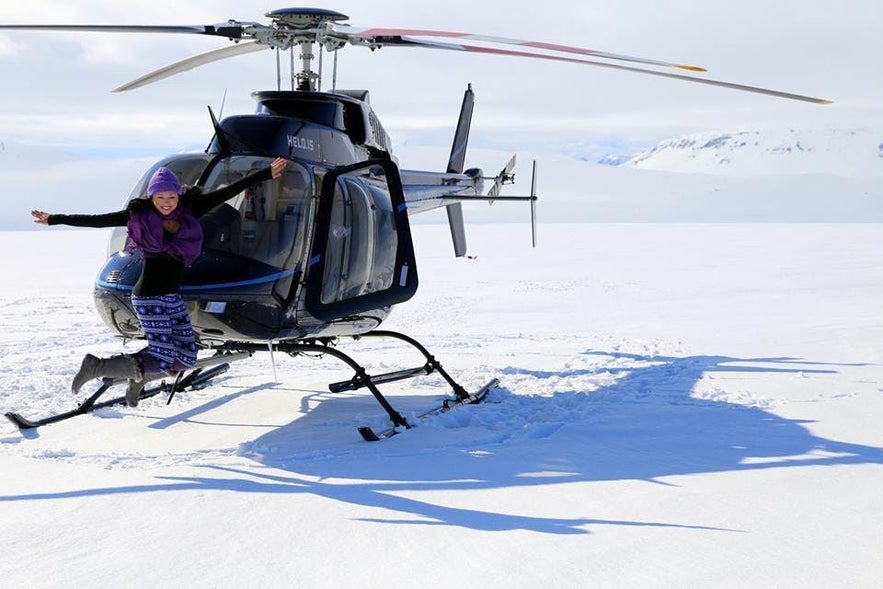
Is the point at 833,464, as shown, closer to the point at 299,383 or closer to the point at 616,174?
the point at 299,383

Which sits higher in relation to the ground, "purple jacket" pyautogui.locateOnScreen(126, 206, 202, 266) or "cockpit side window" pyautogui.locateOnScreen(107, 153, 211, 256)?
"cockpit side window" pyautogui.locateOnScreen(107, 153, 211, 256)

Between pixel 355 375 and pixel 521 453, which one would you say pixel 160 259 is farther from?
pixel 521 453

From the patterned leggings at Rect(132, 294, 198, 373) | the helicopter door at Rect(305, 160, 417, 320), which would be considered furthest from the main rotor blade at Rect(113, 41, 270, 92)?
the patterned leggings at Rect(132, 294, 198, 373)

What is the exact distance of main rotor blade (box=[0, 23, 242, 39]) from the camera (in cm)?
636

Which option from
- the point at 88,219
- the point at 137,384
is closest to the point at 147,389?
the point at 137,384

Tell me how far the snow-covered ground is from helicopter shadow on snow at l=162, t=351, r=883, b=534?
22 mm

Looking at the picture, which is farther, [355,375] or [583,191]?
[583,191]

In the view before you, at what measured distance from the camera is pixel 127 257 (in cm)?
535

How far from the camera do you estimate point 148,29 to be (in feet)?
21.8

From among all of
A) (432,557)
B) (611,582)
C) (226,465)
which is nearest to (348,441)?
(226,465)

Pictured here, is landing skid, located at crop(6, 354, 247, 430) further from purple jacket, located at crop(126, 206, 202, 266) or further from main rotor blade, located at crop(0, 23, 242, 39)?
main rotor blade, located at crop(0, 23, 242, 39)

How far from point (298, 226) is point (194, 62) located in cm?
285

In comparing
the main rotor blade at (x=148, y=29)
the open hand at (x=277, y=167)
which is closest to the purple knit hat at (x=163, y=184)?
the open hand at (x=277, y=167)

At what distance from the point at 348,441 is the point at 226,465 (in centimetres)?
93
